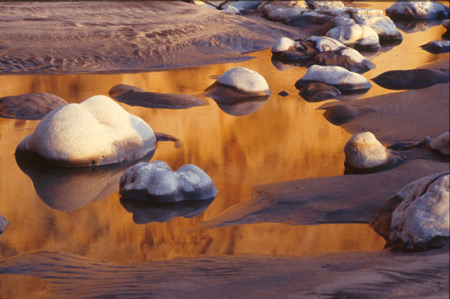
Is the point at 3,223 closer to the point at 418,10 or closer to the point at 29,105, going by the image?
the point at 29,105

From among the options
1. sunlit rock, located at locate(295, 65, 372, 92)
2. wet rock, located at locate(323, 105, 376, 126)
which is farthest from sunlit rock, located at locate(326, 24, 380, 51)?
wet rock, located at locate(323, 105, 376, 126)

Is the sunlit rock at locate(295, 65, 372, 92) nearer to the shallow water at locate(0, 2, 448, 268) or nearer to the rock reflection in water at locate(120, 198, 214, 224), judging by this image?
the shallow water at locate(0, 2, 448, 268)

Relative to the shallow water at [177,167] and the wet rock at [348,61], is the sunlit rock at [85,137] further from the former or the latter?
the wet rock at [348,61]

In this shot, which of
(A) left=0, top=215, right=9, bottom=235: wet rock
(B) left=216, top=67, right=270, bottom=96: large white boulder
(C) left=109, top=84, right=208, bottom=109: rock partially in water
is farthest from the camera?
(B) left=216, top=67, right=270, bottom=96: large white boulder

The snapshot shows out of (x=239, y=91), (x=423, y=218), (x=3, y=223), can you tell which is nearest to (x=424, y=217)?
(x=423, y=218)

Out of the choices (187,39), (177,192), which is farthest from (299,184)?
(187,39)

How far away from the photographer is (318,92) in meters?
7.80

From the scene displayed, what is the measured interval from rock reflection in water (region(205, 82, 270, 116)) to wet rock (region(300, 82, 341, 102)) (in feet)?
1.53

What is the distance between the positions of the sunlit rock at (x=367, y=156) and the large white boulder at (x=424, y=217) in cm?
136

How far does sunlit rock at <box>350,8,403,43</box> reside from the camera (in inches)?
465

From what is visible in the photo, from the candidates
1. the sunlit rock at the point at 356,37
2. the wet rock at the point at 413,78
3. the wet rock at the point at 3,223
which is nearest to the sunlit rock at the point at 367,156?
the wet rock at the point at 3,223

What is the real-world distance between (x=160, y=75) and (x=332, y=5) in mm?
6495

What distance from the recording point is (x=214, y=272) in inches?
135

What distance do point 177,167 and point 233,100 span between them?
2431 mm
